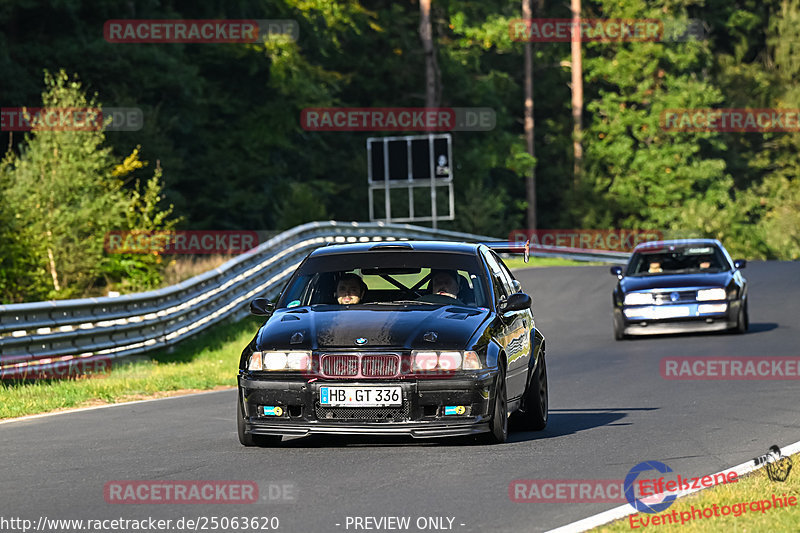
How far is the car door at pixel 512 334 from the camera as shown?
437 inches

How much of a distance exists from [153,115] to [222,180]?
7156 millimetres

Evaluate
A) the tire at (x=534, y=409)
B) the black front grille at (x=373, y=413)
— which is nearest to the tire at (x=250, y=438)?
the black front grille at (x=373, y=413)

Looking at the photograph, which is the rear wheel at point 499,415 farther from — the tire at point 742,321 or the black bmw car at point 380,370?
the tire at point 742,321

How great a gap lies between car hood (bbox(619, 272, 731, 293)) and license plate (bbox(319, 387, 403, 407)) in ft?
42.1

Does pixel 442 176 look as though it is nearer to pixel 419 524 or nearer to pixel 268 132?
pixel 268 132

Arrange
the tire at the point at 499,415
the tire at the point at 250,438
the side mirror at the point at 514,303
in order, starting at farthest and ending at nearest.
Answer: the side mirror at the point at 514,303 < the tire at the point at 250,438 < the tire at the point at 499,415

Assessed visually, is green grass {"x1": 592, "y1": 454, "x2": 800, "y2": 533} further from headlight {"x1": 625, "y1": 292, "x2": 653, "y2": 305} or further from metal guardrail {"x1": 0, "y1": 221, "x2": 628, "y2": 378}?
headlight {"x1": 625, "y1": 292, "x2": 653, "y2": 305}

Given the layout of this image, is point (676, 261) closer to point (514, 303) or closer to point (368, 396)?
point (514, 303)

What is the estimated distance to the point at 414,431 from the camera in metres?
10.1

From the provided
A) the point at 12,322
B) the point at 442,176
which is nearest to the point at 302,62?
the point at 442,176

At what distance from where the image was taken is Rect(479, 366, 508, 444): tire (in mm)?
10453

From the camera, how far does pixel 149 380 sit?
18.2m

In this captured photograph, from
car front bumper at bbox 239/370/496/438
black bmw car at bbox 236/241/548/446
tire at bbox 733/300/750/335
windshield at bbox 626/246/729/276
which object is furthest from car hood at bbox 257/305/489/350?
windshield at bbox 626/246/729/276

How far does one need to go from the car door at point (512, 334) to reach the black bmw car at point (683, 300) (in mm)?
10172
